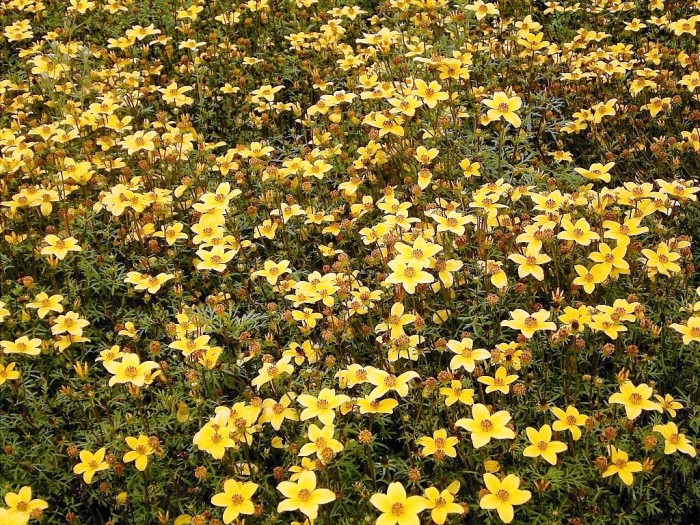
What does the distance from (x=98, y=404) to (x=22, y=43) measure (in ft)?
12.3

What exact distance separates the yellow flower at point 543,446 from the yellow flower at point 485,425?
8cm

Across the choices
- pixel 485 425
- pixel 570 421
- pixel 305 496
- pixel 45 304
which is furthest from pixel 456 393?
pixel 45 304

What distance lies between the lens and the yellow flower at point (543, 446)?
83.4 inches

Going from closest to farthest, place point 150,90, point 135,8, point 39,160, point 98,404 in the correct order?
point 98,404
point 39,160
point 150,90
point 135,8

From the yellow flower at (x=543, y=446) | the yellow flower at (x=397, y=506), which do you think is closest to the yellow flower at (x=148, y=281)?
the yellow flower at (x=397, y=506)

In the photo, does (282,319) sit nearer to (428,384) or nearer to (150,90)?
(428,384)

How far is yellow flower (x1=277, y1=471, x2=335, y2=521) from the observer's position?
1.98 meters

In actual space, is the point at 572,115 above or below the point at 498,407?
above

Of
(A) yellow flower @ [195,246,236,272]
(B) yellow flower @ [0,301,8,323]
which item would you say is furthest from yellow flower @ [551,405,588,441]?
(B) yellow flower @ [0,301,8,323]

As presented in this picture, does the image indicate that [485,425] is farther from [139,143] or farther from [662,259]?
[139,143]

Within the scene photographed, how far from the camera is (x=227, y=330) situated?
2.85 meters

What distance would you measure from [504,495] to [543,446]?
22cm

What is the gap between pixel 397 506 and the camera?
78.9 inches

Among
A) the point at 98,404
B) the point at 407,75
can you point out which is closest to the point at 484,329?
the point at 98,404
